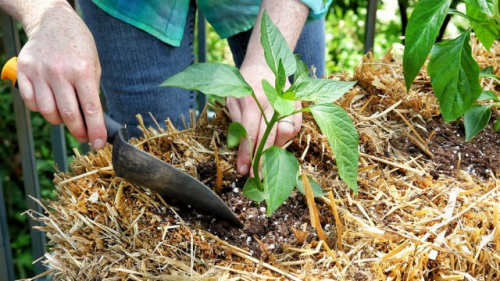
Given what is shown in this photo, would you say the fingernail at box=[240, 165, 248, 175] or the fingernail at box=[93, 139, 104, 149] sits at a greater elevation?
the fingernail at box=[93, 139, 104, 149]

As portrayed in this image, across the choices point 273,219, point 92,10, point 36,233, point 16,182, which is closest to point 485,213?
point 273,219

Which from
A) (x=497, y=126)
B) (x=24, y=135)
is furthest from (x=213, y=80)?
(x=24, y=135)

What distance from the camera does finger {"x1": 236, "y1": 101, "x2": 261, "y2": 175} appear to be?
977mm

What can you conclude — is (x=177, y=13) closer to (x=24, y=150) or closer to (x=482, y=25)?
(x=482, y=25)

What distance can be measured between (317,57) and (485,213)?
73 cm

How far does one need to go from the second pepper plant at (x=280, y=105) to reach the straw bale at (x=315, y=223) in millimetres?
74

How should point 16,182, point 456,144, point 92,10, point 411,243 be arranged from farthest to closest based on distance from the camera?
point 16,182 < point 92,10 < point 456,144 < point 411,243

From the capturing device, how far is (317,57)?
5.02 ft

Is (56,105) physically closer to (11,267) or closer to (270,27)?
(270,27)

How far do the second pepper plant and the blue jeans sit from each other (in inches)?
17.2

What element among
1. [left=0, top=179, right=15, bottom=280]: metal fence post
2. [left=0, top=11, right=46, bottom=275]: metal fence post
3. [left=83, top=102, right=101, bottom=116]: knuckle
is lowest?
[left=0, top=179, right=15, bottom=280]: metal fence post

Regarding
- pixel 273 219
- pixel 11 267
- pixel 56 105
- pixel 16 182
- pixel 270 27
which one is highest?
pixel 270 27

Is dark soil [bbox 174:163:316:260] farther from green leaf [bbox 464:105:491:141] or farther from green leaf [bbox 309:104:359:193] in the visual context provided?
green leaf [bbox 464:105:491:141]

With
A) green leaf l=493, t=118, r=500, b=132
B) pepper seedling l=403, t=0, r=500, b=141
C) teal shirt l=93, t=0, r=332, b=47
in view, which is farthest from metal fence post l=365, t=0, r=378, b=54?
pepper seedling l=403, t=0, r=500, b=141
